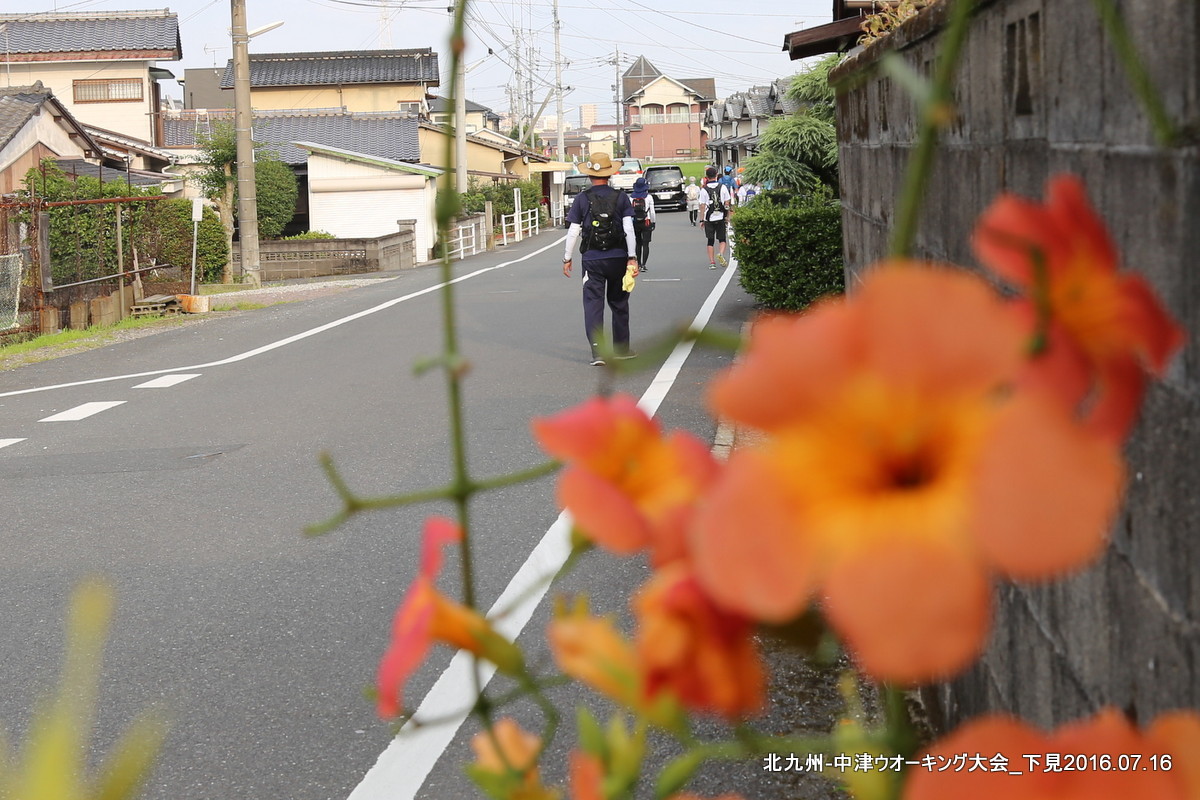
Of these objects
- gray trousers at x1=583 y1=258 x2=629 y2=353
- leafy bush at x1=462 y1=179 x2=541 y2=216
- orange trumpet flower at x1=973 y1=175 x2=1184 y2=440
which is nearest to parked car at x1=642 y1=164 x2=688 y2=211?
leafy bush at x1=462 y1=179 x2=541 y2=216

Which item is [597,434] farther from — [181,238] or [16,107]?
[16,107]

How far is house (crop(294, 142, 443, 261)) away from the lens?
1720 inches

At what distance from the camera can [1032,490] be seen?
0.31 meters

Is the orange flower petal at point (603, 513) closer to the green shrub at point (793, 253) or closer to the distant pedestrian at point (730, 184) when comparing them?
the green shrub at point (793, 253)

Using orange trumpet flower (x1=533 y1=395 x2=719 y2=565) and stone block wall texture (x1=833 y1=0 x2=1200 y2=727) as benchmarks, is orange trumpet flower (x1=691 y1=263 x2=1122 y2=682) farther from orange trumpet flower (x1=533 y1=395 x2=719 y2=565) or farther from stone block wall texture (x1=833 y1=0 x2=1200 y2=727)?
stone block wall texture (x1=833 y1=0 x2=1200 y2=727)

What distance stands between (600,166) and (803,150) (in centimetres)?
627

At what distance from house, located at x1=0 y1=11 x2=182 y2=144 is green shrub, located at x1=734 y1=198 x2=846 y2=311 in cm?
3961

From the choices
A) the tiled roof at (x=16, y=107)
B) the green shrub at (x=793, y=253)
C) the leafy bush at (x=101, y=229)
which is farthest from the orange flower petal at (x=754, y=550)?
the tiled roof at (x=16, y=107)

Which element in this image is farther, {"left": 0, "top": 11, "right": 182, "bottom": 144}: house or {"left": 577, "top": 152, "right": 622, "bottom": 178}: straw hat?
{"left": 0, "top": 11, "right": 182, "bottom": 144}: house

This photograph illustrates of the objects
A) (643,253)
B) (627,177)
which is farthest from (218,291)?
(627,177)

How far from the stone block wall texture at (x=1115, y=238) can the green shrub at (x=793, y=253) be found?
10790mm

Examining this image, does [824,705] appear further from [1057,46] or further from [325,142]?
[325,142]

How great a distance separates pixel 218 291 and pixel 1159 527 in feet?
87.6

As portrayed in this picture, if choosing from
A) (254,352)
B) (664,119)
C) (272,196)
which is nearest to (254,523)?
(254,352)
